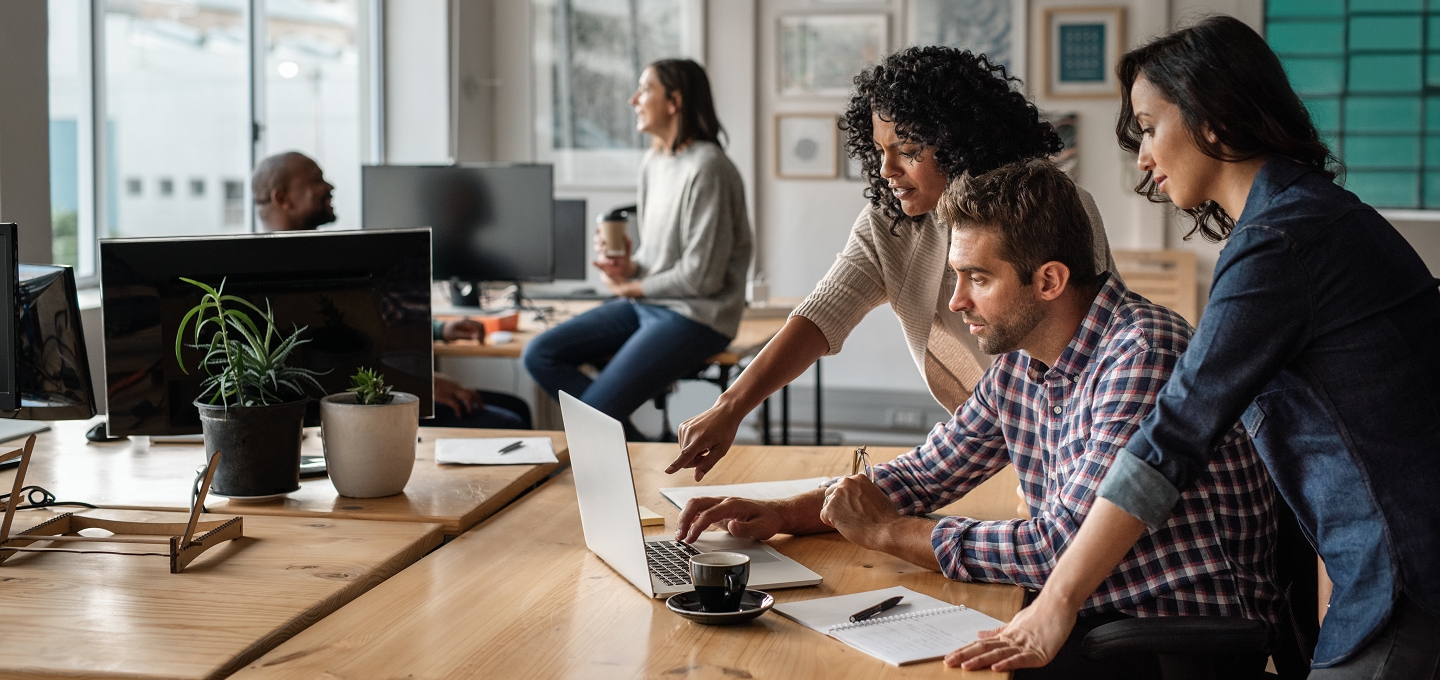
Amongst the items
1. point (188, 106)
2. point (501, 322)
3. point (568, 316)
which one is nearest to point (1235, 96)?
point (501, 322)

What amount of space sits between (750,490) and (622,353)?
1.85 metres

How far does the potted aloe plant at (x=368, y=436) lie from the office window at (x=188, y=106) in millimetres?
1834

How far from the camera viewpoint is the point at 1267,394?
1.32m

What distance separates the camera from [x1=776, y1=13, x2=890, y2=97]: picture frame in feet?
18.2

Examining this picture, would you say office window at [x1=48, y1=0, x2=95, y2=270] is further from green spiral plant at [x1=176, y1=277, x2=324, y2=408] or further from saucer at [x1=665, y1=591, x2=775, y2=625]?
saucer at [x1=665, y1=591, x2=775, y2=625]

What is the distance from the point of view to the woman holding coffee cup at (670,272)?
368cm

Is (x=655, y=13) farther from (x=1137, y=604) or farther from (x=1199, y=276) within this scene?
(x=1137, y=604)

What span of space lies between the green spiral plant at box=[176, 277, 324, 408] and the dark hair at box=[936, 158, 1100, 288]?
104 cm

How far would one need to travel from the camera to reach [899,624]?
1309mm

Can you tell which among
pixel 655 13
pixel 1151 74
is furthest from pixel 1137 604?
pixel 655 13

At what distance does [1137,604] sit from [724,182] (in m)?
2.47

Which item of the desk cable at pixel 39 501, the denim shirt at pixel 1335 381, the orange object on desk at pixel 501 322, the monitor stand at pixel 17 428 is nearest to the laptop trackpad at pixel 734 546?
the denim shirt at pixel 1335 381

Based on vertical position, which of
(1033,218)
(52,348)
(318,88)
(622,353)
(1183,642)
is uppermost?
(318,88)

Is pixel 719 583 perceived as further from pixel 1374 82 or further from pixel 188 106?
pixel 1374 82
